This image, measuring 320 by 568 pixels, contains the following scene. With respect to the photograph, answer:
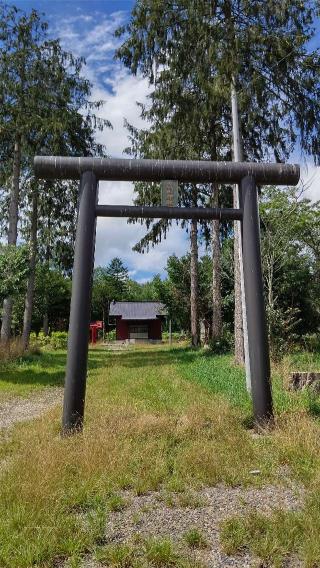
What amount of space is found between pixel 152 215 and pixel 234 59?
18.5ft

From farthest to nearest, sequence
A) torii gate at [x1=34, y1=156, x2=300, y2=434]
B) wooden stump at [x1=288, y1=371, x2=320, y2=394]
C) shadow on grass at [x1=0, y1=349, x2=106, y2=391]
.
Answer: shadow on grass at [x1=0, y1=349, x2=106, y2=391], wooden stump at [x1=288, y1=371, x2=320, y2=394], torii gate at [x1=34, y1=156, x2=300, y2=434]

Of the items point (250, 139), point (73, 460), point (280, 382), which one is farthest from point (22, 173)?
point (73, 460)

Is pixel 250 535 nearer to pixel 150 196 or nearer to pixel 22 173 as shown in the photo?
pixel 150 196

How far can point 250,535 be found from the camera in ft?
9.61

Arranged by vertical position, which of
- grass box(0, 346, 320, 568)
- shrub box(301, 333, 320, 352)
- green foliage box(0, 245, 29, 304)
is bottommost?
grass box(0, 346, 320, 568)

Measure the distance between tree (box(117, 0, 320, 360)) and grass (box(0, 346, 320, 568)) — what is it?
22.6ft

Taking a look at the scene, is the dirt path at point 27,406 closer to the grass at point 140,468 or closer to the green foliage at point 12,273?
the grass at point 140,468

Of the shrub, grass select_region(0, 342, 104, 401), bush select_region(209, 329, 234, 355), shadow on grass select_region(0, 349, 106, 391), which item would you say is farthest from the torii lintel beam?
the shrub

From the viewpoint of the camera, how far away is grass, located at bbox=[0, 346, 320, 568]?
2.80m

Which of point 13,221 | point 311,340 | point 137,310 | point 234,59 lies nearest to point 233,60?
point 234,59

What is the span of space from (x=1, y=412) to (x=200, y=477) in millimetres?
4754

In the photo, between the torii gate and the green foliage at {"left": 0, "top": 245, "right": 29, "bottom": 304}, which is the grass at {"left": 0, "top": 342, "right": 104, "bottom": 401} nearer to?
the green foliage at {"left": 0, "top": 245, "right": 29, "bottom": 304}

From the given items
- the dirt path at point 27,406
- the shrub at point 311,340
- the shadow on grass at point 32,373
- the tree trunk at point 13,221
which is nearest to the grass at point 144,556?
the dirt path at point 27,406

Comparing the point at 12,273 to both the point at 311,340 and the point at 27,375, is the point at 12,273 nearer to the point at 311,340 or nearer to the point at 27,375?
the point at 27,375
